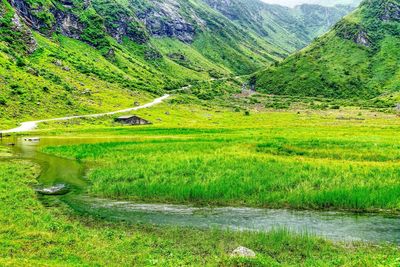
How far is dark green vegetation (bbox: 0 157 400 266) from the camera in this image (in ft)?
71.1

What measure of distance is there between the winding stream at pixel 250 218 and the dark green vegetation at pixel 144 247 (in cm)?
194

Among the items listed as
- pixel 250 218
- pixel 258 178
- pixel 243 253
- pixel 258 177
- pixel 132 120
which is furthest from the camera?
pixel 132 120

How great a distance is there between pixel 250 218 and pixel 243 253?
29.0 feet

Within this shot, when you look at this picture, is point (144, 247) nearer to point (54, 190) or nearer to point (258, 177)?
point (258, 177)

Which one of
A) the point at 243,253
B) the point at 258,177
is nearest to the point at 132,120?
the point at 258,177

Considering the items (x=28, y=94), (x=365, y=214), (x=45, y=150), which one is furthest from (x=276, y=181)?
(x=28, y=94)

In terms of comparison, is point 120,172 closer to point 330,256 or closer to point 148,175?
point 148,175

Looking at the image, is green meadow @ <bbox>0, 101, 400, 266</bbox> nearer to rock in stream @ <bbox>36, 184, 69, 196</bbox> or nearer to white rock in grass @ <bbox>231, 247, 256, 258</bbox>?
white rock in grass @ <bbox>231, 247, 256, 258</bbox>

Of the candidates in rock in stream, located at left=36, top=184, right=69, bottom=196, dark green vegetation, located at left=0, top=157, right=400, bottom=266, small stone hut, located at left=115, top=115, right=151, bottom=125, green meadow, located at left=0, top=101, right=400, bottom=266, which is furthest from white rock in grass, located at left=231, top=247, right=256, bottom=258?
small stone hut, located at left=115, top=115, right=151, bottom=125

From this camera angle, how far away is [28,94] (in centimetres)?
14862

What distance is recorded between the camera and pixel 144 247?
24.2 metres

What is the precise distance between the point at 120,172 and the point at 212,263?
25220mm

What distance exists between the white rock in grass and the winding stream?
555 centimetres

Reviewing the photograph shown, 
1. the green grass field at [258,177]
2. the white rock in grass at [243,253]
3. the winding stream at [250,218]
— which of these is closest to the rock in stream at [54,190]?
the winding stream at [250,218]
